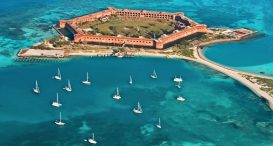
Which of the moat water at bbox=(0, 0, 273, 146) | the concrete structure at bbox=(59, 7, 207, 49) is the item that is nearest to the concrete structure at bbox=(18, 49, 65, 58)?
the moat water at bbox=(0, 0, 273, 146)

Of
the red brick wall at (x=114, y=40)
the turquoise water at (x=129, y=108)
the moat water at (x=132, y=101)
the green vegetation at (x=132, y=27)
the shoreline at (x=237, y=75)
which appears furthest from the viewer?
the green vegetation at (x=132, y=27)

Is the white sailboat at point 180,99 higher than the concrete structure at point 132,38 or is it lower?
lower

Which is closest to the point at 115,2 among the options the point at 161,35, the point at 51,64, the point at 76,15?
the point at 76,15

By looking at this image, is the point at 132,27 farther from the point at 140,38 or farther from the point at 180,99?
the point at 180,99

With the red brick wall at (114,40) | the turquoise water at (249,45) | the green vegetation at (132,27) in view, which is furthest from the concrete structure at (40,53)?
the turquoise water at (249,45)

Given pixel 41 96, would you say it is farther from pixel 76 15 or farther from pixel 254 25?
pixel 254 25

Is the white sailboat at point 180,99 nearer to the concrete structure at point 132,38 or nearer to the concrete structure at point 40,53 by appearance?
the concrete structure at point 132,38

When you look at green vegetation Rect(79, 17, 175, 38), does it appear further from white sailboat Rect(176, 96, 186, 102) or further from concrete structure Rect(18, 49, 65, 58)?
white sailboat Rect(176, 96, 186, 102)
